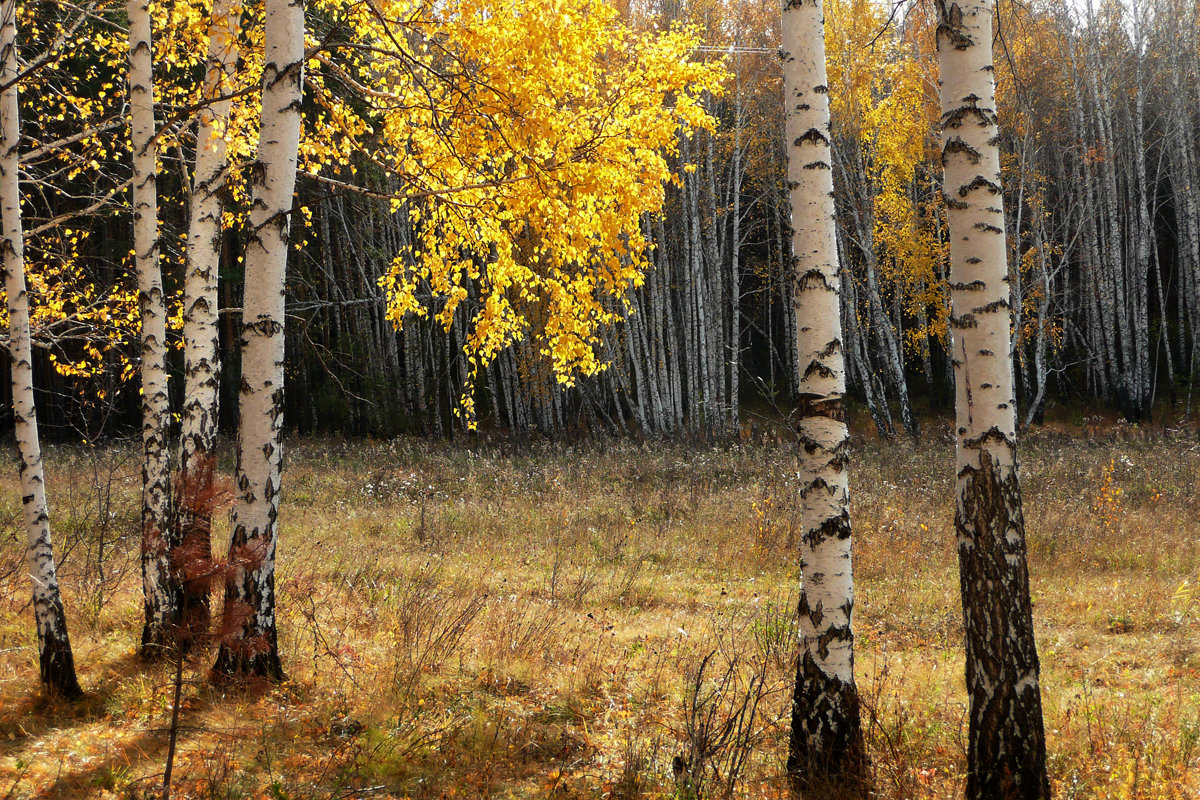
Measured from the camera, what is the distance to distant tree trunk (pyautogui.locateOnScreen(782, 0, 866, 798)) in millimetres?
3578

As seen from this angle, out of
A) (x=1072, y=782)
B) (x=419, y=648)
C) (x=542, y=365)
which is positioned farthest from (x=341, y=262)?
(x=1072, y=782)

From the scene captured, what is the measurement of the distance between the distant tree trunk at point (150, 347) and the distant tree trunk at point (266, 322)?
90 cm

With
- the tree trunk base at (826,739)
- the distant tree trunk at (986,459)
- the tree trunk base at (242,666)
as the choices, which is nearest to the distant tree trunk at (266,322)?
the tree trunk base at (242,666)

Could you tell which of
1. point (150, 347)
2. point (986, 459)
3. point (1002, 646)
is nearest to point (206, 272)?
point (150, 347)

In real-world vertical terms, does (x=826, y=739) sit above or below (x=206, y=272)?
below

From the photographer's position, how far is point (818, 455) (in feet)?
12.0

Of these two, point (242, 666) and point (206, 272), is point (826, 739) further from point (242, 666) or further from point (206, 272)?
point (206, 272)

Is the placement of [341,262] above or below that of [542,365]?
above

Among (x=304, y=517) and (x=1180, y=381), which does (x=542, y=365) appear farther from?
(x=1180, y=381)

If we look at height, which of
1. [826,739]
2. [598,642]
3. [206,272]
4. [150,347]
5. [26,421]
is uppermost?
[206,272]

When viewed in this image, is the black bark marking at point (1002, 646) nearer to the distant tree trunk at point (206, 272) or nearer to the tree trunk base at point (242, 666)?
the tree trunk base at point (242, 666)

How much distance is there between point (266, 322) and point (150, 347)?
1.30 m

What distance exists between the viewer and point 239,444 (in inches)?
175

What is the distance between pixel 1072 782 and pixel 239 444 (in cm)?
449
